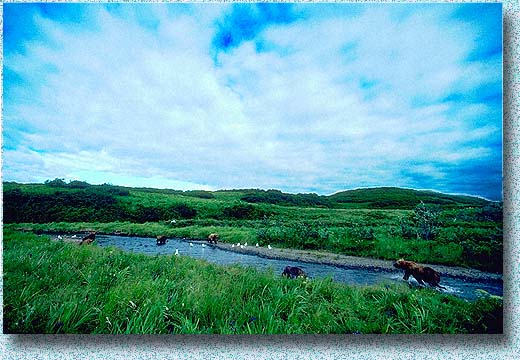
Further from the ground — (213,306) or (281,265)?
(281,265)

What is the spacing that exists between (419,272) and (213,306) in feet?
4.88

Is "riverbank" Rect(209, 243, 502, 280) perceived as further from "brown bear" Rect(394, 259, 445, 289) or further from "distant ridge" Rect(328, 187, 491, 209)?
"distant ridge" Rect(328, 187, 491, 209)

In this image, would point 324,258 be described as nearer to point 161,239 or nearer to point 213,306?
point 213,306

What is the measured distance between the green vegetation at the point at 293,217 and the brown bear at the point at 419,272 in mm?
52

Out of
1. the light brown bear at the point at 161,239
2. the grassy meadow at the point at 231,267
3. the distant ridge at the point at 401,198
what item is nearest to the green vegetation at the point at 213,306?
the grassy meadow at the point at 231,267

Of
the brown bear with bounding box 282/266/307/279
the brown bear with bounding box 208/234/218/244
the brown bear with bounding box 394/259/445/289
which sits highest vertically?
the brown bear with bounding box 208/234/218/244

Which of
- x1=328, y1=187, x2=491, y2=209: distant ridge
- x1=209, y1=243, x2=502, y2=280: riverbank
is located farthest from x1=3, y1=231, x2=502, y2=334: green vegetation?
x1=328, y1=187, x2=491, y2=209: distant ridge

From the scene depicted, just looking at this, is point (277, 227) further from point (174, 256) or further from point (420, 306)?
point (420, 306)

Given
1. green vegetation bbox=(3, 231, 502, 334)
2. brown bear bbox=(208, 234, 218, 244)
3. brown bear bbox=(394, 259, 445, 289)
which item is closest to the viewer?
green vegetation bbox=(3, 231, 502, 334)

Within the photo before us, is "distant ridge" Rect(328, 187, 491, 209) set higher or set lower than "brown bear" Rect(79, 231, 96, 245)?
higher

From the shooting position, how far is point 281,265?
3062mm

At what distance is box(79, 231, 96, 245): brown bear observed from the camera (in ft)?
10.2

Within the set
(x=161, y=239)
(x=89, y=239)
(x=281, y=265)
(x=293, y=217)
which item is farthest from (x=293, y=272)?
(x=89, y=239)

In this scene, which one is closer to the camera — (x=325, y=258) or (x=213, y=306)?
(x=213, y=306)
